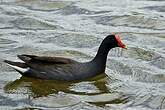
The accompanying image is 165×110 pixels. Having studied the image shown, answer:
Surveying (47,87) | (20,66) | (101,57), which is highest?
(101,57)

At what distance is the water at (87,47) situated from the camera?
34.7 ft

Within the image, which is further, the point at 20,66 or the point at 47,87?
the point at 20,66

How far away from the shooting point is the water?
10562mm

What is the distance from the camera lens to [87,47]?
13992 mm

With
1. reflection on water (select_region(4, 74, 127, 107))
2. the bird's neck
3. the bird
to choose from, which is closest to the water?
reflection on water (select_region(4, 74, 127, 107))

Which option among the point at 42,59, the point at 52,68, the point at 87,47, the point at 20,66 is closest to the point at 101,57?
the point at 52,68

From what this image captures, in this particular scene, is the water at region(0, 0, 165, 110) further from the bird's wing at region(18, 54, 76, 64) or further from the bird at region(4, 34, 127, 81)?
the bird's wing at region(18, 54, 76, 64)

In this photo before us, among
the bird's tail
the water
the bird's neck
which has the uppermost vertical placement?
the bird's neck

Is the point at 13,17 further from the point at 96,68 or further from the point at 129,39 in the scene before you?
the point at 96,68

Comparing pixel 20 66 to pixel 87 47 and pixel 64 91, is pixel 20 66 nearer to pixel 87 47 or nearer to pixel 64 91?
pixel 64 91

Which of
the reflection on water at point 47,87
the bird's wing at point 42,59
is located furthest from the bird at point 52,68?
the reflection on water at point 47,87

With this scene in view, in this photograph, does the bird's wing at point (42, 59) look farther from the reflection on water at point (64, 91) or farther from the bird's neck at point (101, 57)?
the bird's neck at point (101, 57)

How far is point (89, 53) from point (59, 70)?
7.15ft

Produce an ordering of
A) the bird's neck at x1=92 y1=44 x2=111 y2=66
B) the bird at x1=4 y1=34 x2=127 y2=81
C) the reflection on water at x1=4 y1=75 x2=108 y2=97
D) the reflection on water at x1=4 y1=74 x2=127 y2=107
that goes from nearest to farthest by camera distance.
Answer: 1. the reflection on water at x1=4 y1=74 x2=127 y2=107
2. the reflection on water at x1=4 y1=75 x2=108 y2=97
3. the bird at x1=4 y1=34 x2=127 y2=81
4. the bird's neck at x1=92 y1=44 x2=111 y2=66
